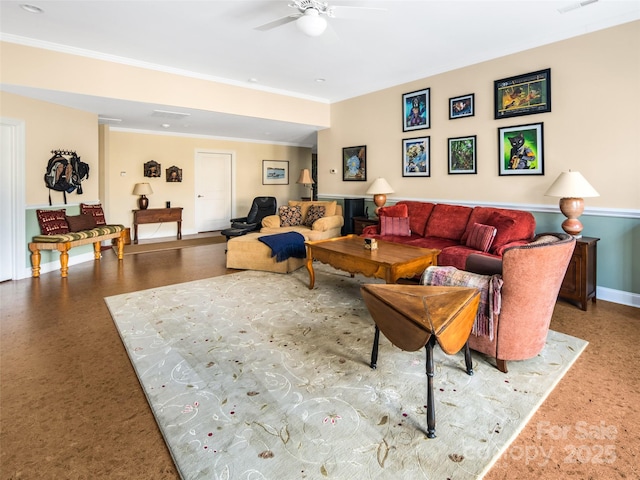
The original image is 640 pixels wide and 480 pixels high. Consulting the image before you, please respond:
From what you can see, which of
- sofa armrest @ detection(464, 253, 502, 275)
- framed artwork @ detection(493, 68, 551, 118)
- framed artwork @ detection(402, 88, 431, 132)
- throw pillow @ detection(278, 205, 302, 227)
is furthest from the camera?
throw pillow @ detection(278, 205, 302, 227)

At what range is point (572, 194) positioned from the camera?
11.1 feet

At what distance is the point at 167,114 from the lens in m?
5.72

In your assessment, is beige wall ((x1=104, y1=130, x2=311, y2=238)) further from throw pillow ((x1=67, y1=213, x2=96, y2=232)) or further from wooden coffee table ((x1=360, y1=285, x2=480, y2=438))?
wooden coffee table ((x1=360, y1=285, x2=480, y2=438))

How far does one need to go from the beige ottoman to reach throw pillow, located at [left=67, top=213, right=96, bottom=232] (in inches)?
93.5

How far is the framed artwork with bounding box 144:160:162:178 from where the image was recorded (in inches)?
298

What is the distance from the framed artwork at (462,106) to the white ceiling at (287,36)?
444 mm

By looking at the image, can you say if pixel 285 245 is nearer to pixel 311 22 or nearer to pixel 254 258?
pixel 254 258

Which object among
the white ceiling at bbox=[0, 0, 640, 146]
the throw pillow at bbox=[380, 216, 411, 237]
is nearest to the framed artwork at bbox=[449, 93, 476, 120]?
the white ceiling at bbox=[0, 0, 640, 146]

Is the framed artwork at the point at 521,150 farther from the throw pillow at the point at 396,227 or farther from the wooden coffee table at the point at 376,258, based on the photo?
the wooden coffee table at the point at 376,258

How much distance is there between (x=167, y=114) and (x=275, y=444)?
557cm

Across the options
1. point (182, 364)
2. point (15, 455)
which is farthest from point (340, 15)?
point (15, 455)

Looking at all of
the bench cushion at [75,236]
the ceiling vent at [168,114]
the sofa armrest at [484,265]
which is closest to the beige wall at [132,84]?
the ceiling vent at [168,114]

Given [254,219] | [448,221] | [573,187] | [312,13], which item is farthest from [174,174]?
[573,187]

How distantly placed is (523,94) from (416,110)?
4.98ft
